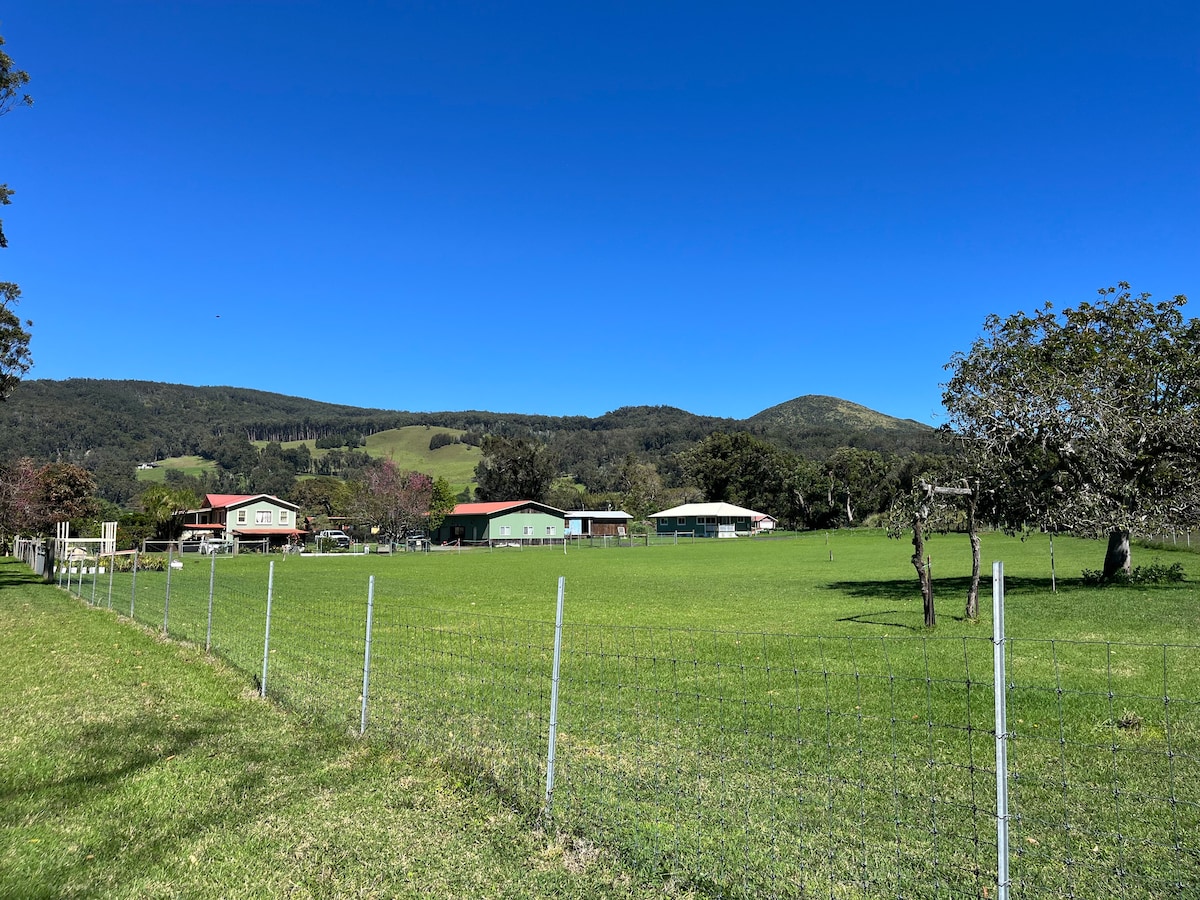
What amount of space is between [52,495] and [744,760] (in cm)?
3751

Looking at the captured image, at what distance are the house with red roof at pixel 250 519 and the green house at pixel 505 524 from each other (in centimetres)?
1696

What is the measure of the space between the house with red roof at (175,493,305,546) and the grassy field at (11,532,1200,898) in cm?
6935

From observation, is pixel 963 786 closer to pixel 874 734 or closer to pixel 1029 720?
pixel 874 734

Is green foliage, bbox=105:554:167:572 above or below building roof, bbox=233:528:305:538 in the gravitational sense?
above

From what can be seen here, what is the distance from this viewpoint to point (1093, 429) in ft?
63.9

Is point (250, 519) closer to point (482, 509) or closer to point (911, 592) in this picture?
point (482, 509)

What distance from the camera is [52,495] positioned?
33969 millimetres

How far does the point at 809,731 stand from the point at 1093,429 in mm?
16317

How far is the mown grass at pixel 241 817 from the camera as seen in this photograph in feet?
14.3

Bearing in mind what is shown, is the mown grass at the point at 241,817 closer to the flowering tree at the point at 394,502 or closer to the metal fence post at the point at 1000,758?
the metal fence post at the point at 1000,758

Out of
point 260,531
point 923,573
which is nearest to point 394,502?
point 260,531

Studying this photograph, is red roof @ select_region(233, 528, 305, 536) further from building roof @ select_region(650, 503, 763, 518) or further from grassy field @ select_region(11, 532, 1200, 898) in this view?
grassy field @ select_region(11, 532, 1200, 898)

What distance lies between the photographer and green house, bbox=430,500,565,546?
3029 inches

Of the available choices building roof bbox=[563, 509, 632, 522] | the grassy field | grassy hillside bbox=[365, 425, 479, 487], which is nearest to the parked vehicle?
building roof bbox=[563, 509, 632, 522]
